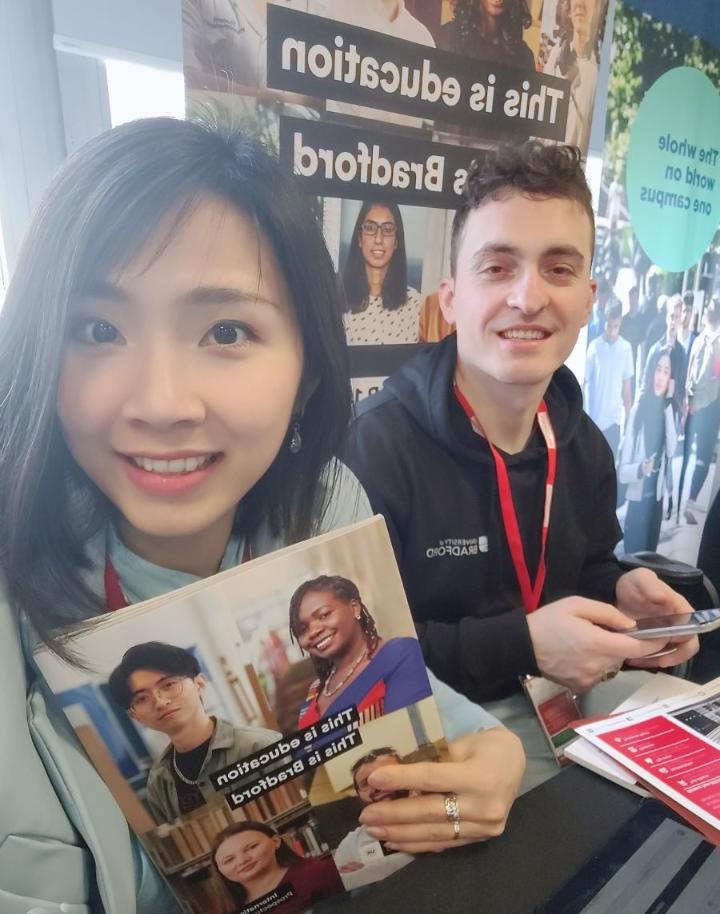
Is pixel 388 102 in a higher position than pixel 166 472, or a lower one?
higher

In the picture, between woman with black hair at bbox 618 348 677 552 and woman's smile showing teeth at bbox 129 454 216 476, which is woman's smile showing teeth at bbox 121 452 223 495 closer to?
woman's smile showing teeth at bbox 129 454 216 476

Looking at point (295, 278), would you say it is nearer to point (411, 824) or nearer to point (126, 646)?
point (126, 646)

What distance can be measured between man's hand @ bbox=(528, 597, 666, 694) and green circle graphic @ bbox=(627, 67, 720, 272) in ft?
4.49

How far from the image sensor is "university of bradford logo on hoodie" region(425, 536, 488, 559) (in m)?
1.00

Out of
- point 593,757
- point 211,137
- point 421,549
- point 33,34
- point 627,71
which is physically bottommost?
point 593,757

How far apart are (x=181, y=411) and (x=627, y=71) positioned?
179cm

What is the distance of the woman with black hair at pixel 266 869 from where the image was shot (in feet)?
1.67

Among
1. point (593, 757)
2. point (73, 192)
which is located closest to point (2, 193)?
point (73, 192)

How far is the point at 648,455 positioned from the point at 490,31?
1.46 metres

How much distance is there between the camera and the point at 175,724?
18.6 inches

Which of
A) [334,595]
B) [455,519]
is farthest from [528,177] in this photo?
[334,595]

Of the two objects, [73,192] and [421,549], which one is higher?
[73,192]

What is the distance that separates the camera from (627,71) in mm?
1679

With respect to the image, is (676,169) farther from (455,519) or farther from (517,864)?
(517,864)
